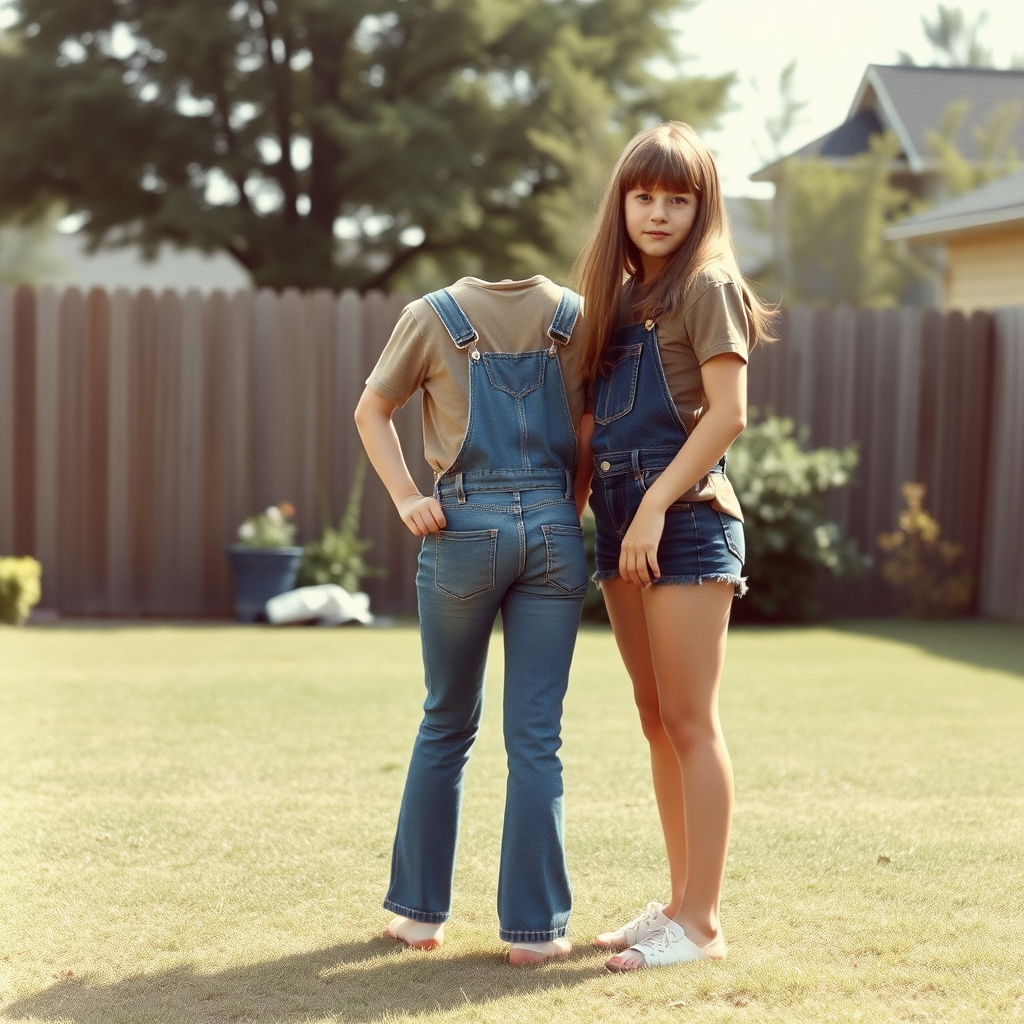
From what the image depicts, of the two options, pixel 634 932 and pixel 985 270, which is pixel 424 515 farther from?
pixel 985 270

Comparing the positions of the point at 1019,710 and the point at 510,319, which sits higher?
the point at 510,319

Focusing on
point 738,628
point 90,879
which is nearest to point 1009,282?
point 738,628

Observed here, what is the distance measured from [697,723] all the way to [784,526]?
20.8 feet

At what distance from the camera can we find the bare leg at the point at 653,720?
3076 millimetres

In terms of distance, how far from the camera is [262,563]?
29.3 feet

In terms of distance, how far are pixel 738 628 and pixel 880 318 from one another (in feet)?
8.88

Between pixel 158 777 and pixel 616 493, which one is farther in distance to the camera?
pixel 158 777

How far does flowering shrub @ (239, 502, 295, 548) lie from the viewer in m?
9.04

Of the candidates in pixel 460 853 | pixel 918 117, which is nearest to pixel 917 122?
pixel 918 117

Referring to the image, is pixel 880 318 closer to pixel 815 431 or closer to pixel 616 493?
pixel 815 431

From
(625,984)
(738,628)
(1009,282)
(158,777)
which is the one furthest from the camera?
(1009,282)

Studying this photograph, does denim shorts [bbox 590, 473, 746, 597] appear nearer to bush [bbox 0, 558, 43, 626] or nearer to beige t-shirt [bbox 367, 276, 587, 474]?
beige t-shirt [bbox 367, 276, 587, 474]

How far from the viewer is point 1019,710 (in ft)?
19.9

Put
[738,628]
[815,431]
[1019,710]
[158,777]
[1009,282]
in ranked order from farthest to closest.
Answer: [1009,282]
[815,431]
[738,628]
[1019,710]
[158,777]
